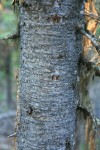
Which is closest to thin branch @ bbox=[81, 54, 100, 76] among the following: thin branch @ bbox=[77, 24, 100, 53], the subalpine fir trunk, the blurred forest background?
the subalpine fir trunk

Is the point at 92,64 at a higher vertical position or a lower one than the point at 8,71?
higher

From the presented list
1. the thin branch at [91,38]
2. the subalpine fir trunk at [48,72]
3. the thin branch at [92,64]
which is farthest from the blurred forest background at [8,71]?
the thin branch at [91,38]

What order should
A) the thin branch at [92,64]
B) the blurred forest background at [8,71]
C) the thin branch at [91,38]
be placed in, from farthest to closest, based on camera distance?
1. the blurred forest background at [8,71]
2. the thin branch at [92,64]
3. the thin branch at [91,38]

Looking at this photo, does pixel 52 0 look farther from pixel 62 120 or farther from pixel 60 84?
pixel 62 120

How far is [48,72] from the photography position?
2.69 metres

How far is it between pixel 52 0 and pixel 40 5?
3.4 inches

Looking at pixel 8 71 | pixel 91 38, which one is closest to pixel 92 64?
pixel 91 38

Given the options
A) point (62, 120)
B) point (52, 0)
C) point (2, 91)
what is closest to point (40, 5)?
point (52, 0)

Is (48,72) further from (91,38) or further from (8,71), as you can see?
(8,71)

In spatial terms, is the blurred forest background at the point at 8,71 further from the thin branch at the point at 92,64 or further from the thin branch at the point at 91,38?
the thin branch at the point at 91,38

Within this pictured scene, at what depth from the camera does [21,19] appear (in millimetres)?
2801

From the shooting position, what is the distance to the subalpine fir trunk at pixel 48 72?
8.68ft

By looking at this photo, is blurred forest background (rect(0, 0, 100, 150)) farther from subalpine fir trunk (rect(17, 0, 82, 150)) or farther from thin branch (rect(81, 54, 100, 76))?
subalpine fir trunk (rect(17, 0, 82, 150))

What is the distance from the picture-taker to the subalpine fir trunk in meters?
2.65
